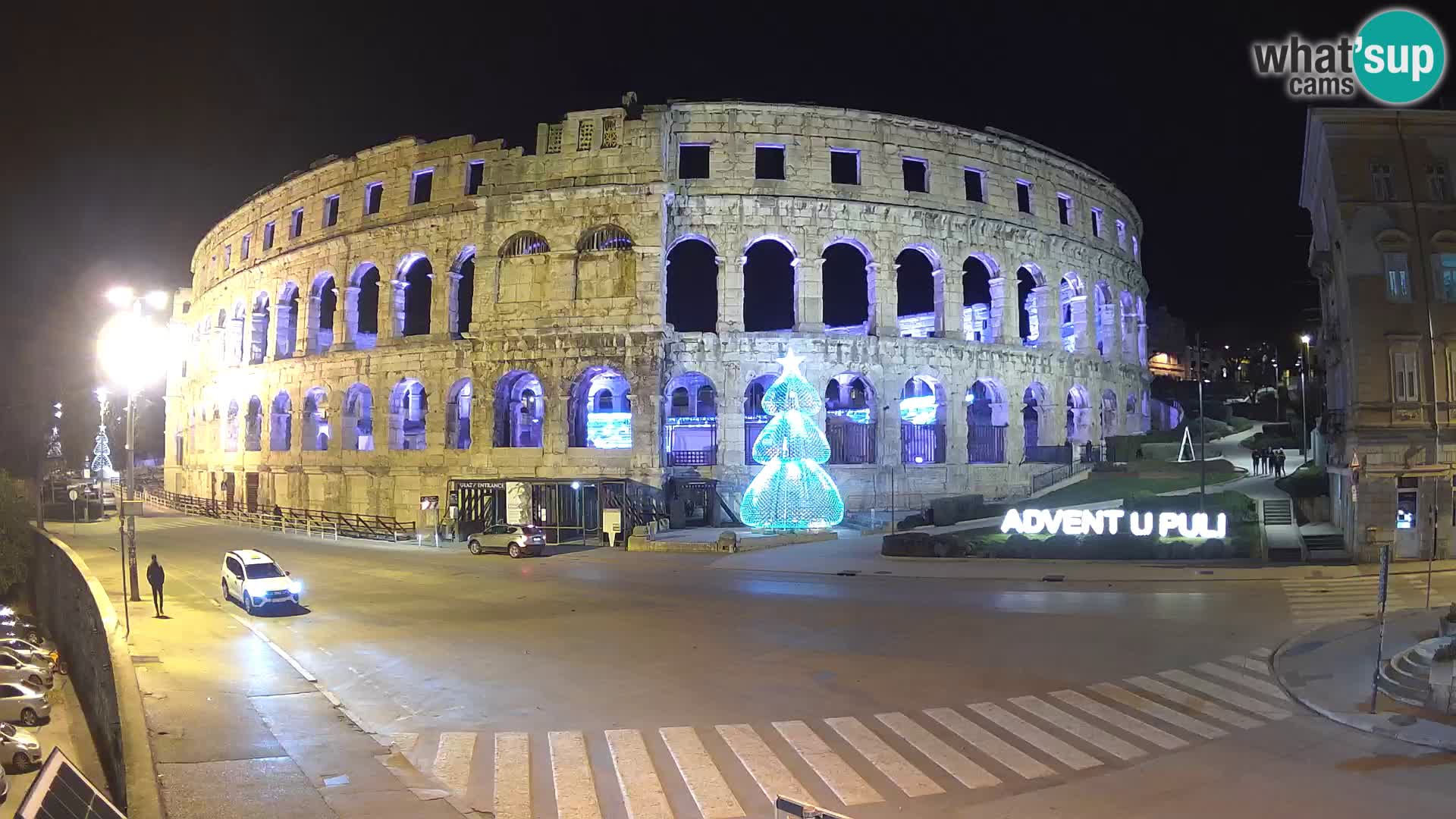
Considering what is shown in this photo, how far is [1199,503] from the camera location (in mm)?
29141

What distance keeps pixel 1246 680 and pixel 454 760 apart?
1218 centimetres

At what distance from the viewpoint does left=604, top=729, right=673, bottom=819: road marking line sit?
8703mm

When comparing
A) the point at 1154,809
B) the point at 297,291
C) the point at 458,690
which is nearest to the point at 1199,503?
the point at 1154,809

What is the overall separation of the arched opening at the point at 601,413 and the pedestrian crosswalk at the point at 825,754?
27.3 meters

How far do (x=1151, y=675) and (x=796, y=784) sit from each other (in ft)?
24.9

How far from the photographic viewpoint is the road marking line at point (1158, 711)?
1113 cm

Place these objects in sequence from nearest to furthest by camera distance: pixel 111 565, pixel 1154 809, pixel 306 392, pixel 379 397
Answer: pixel 1154 809, pixel 111 565, pixel 379 397, pixel 306 392

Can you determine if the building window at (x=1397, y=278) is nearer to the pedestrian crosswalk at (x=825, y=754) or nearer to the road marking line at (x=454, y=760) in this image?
the pedestrian crosswalk at (x=825, y=754)

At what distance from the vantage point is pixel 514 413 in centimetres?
4441

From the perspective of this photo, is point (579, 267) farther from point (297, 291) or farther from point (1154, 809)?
point (1154, 809)

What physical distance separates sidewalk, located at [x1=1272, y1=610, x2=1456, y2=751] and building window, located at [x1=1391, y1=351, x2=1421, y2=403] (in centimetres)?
1228

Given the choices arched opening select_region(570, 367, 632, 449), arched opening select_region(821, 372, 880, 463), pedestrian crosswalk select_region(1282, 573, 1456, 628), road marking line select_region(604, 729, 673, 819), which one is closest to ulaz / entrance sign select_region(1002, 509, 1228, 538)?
pedestrian crosswalk select_region(1282, 573, 1456, 628)

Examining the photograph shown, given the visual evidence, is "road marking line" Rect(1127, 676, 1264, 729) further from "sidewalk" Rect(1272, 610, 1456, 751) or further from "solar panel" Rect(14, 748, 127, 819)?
"solar panel" Rect(14, 748, 127, 819)

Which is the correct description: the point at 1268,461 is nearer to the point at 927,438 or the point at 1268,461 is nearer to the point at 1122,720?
the point at 927,438
